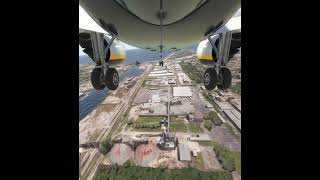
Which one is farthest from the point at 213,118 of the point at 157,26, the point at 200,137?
the point at 157,26

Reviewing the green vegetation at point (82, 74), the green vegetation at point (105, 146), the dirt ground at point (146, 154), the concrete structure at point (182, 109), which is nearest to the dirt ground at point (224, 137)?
the concrete structure at point (182, 109)

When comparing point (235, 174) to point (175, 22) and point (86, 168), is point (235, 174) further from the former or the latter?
point (175, 22)

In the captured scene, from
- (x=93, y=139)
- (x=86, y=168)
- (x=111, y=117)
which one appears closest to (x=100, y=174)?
(x=86, y=168)

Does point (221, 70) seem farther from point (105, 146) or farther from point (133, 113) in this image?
point (133, 113)

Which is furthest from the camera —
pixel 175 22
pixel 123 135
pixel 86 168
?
pixel 123 135

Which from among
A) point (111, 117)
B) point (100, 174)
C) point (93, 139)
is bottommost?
point (100, 174)

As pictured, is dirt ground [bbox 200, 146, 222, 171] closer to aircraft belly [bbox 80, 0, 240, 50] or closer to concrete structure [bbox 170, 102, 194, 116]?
concrete structure [bbox 170, 102, 194, 116]
